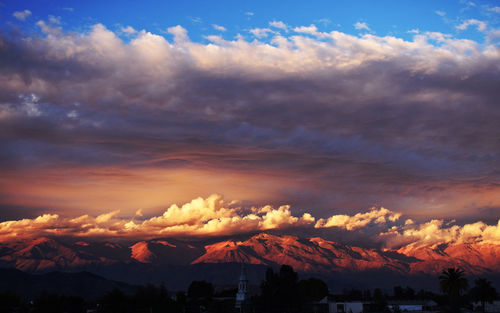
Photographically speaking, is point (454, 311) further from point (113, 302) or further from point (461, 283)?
point (113, 302)

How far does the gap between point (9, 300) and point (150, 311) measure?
4702 cm

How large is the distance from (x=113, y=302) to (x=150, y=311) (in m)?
13.9

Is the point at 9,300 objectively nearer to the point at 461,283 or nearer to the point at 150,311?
the point at 150,311

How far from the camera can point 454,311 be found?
194 meters

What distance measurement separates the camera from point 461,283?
190500 millimetres

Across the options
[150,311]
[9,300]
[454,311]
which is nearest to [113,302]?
[150,311]

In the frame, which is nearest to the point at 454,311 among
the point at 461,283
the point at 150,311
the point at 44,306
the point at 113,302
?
the point at 461,283

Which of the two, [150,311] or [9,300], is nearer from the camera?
[9,300]

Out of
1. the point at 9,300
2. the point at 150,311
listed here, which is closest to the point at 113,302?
the point at 150,311

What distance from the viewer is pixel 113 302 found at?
621 feet

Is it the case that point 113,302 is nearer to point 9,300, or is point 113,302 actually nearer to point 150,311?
point 150,311

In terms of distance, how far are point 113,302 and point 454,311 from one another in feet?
393

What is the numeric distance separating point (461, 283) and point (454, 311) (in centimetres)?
1127

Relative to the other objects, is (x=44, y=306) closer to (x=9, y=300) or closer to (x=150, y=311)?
(x=9, y=300)
